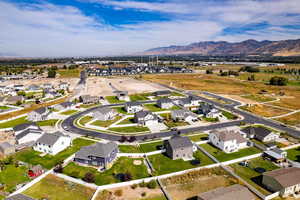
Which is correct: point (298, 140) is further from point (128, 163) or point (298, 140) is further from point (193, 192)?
point (128, 163)

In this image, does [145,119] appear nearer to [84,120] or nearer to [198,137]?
[198,137]

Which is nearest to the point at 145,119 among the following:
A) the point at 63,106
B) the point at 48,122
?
the point at 48,122

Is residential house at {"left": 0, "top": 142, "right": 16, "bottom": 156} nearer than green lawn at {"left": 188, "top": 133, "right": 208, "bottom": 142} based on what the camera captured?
Yes

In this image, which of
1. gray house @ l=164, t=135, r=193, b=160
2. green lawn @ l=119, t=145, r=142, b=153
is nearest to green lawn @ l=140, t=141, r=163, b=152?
green lawn @ l=119, t=145, r=142, b=153

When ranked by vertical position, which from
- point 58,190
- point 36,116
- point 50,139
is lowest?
point 58,190

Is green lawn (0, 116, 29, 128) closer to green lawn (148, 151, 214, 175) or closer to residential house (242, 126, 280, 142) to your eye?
green lawn (148, 151, 214, 175)

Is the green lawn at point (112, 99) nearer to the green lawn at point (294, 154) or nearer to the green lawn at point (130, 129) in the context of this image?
the green lawn at point (130, 129)
